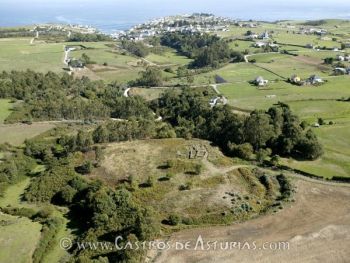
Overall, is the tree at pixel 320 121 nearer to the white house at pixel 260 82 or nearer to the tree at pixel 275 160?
the tree at pixel 275 160

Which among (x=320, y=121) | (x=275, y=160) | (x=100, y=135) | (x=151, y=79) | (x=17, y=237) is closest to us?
(x=17, y=237)

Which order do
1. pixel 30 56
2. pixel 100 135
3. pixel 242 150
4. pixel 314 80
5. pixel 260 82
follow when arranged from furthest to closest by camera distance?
pixel 30 56 → pixel 314 80 → pixel 260 82 → pixel 100 135 → pixel 242 150

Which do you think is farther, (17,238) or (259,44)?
(259,44)

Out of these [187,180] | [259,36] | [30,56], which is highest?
[259,36]

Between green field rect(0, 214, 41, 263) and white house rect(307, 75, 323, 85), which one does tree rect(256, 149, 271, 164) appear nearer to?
green field rect(0, 214, 41, 263)

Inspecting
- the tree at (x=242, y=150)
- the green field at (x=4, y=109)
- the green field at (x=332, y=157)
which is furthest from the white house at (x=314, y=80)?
the green field at (x=4, y=109)

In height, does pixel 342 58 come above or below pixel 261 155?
above

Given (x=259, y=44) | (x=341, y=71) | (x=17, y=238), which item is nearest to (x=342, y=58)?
(x=341, y=71)

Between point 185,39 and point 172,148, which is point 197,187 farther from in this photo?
point 185,39

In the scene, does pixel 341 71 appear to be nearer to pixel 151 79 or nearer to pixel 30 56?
pixel 151 79

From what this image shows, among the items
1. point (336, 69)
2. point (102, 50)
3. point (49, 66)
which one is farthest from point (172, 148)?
point (102, 50)
